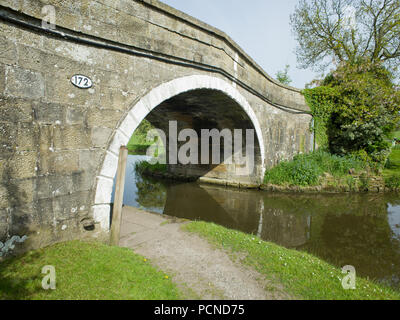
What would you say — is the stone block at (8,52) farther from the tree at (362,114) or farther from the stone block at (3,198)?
the tree at (362,114)

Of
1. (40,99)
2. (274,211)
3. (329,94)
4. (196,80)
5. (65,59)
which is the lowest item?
(274,211)

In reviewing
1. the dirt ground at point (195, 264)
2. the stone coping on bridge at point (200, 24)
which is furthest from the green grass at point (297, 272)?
the stone coping on bridge at point (200, 24)

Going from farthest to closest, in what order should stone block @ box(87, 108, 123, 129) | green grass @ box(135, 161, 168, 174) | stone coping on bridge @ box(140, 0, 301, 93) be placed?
green grass @ box(135, 161, 168, 174) → stone coping on bridge @ box(140, 0, 301, 93) → stone block @ box(87, 108, 123, 129)

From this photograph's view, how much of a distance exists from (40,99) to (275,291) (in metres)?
3.30

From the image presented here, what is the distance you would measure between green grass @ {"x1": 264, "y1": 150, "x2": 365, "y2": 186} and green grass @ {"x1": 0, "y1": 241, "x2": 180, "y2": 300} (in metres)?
7.08

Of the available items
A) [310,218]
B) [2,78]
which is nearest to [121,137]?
[2,78]

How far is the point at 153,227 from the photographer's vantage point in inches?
168

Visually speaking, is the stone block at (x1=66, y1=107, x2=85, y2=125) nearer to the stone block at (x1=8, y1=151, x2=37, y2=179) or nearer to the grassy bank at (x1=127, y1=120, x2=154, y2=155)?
the stone block at (x1=8, y1=151, x2=37, y2=179)

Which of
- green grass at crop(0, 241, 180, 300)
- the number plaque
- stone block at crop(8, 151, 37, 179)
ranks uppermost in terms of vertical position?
the number plaque

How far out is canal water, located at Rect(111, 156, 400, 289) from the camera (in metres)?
4.30

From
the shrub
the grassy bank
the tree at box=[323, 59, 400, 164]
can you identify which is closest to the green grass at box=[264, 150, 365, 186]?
the tree at box=[323, 59, 400, 164]

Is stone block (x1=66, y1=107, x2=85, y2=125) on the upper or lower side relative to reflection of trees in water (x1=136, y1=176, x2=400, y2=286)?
upper

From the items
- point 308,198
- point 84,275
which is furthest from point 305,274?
point 308,198

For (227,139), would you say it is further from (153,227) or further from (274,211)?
(153,227)
